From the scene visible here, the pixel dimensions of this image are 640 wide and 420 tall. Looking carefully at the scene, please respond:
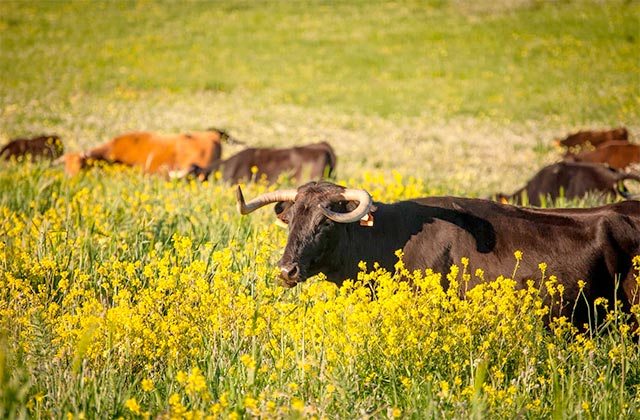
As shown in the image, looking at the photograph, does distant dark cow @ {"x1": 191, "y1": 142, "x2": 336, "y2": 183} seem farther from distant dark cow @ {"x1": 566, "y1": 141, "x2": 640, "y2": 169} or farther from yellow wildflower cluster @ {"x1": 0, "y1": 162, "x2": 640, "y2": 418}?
yellow wildflower cluster @ {"x1": 0, "y1": 162, "x2": 640, "y2": 418}

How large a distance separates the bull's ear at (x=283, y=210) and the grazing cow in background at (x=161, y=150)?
9462 mm

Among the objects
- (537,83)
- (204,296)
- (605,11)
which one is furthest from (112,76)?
(204,296)

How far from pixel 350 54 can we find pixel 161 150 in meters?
24.7

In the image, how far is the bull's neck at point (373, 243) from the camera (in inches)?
259

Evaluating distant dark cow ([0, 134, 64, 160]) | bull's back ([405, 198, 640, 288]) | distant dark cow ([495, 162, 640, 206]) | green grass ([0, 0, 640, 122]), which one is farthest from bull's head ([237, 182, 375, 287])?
green grass ([0, 0, 640, 122])

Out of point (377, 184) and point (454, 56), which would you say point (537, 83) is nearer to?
point (454, 56)

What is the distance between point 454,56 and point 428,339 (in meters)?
35.6

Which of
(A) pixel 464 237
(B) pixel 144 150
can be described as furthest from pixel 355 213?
(B) pixel 144 150

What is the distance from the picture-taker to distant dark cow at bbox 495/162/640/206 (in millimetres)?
11852

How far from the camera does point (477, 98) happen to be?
102ft

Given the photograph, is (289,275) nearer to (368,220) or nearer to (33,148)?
(368,220)

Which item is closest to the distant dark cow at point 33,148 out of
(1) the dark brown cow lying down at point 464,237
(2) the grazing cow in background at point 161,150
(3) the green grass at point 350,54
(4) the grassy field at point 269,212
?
(2) the grazing cow in background at point 161,150

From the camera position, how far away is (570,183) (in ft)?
40.1

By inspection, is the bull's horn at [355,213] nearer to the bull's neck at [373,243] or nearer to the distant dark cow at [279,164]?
the bull's neck at [373,243]
